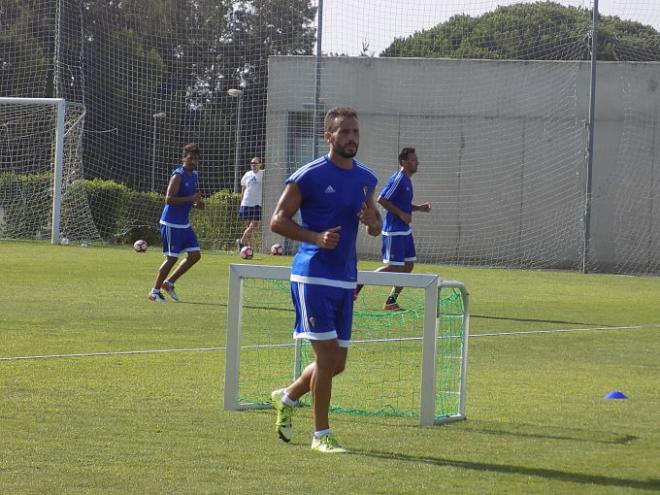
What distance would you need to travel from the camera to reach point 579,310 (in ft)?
61.5

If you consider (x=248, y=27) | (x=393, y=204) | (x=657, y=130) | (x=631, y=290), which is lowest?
(x=631, y=290)

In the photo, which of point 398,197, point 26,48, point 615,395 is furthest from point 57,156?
point 615,395

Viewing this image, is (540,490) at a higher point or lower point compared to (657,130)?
lower

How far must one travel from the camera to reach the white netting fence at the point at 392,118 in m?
31.8

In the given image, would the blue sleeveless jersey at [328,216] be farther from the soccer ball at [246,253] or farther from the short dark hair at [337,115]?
the soccer ball at [246,253]

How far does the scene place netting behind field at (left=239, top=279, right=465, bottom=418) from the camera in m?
9.51

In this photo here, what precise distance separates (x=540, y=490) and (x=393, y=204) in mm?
10879

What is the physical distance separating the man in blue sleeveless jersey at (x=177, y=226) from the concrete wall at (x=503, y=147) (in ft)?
43.1

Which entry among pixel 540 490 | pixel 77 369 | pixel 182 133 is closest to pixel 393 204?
Answer: pixel 77 369

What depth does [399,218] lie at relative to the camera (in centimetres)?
1752

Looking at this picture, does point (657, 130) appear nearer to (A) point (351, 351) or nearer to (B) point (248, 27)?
(B) point (248, 27)

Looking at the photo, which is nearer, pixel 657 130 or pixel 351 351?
pixel 351 351

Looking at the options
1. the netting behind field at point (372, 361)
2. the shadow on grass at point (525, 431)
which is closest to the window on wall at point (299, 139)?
the netting behind field at point (372, 361)

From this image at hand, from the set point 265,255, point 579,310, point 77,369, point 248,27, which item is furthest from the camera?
point 248,27
